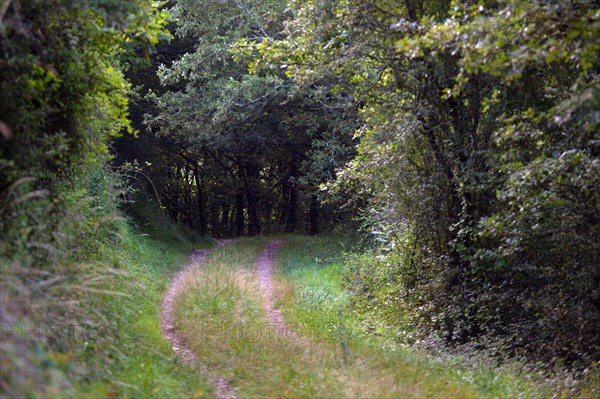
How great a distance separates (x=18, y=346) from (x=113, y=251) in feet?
26.4

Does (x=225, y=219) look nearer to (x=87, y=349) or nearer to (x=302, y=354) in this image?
(x=302, y=354)

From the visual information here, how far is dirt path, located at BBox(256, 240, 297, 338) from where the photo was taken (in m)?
9.51

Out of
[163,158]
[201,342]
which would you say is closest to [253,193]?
[163,158]

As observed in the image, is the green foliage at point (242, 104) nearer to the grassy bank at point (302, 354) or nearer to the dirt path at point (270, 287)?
the dirt path at point (270, 287)

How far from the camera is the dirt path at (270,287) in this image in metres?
9.51

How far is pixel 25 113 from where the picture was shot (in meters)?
5.98

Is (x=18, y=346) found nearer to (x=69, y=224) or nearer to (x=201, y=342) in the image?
(x=69, y=224)

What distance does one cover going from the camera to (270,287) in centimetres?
1355

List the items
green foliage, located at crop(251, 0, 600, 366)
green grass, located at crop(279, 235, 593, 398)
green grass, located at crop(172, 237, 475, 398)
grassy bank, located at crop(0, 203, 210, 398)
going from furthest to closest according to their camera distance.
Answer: green foliage, located at crop(251, 0, 600, 366), green grass, located at crop(279, 235, 593, 398), green grass, located at crop(172, 237, 475, 398), grassy bank, located at crop(0, 203, 210, 398)

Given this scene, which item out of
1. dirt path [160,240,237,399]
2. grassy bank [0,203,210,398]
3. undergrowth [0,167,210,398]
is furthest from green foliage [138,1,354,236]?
grassy bank [0,203,210,398]

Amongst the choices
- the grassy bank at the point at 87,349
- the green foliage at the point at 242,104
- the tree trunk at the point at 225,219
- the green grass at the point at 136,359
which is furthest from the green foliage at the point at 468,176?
the tree trunk at the point at 225,219

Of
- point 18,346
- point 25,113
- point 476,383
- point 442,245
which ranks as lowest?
point 476,383

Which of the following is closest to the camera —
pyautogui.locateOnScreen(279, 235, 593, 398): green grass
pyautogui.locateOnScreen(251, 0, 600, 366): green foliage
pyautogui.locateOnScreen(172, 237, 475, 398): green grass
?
pyautogui.locateOnScreen(172, 237, 475, 398): green grass

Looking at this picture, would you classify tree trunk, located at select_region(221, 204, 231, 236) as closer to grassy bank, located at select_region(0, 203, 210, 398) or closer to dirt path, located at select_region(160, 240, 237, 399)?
dirt path, located at select_region(160, 240, 237, 399)
